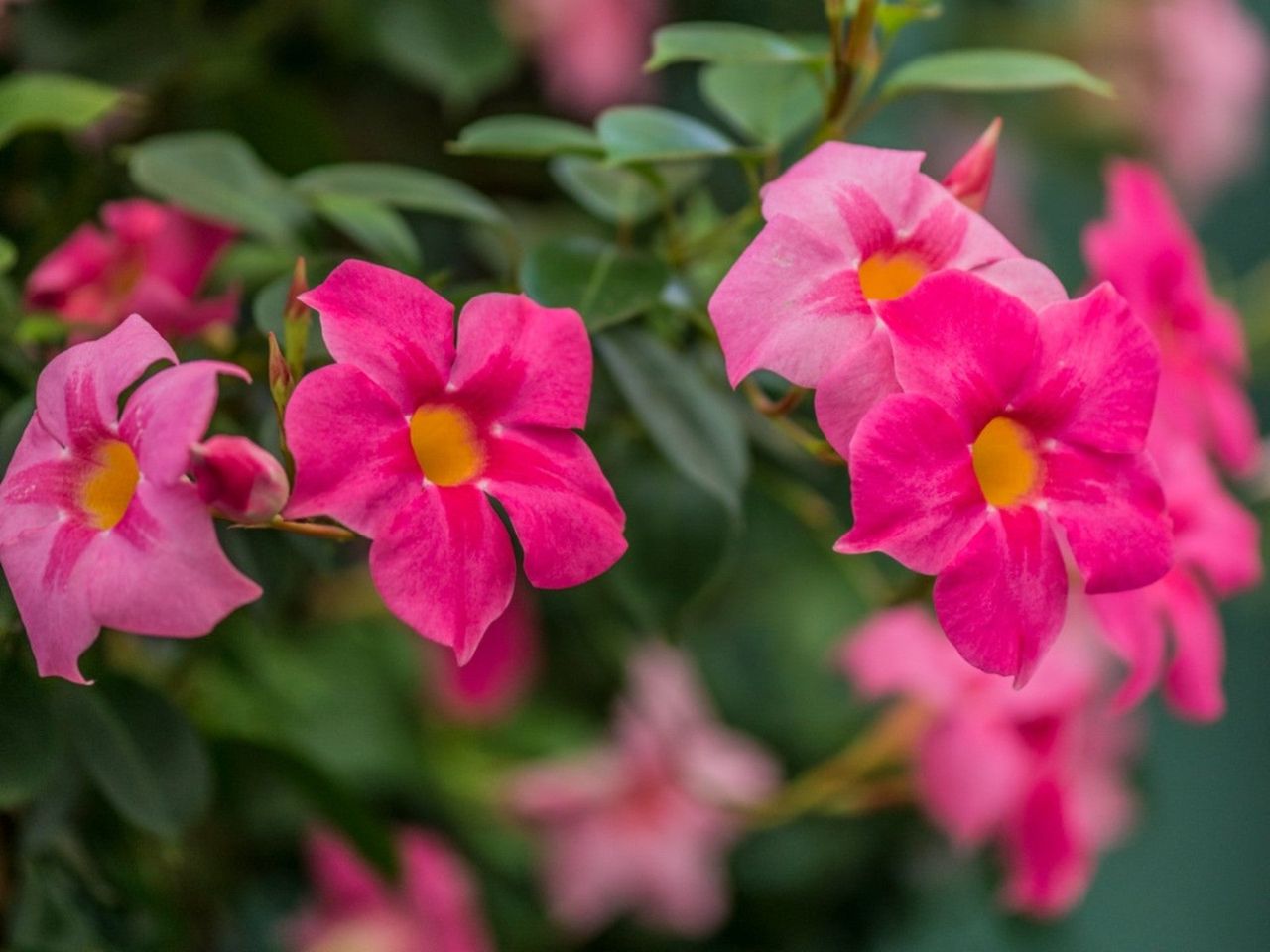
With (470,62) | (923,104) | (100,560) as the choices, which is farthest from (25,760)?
(923,104)

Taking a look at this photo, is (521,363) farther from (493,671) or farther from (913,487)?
(493,671)

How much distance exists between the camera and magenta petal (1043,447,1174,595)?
1.10 ft

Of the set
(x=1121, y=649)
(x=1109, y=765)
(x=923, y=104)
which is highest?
(x=1121, y=649)

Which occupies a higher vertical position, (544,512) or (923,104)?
(544,512)

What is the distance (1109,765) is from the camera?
36.0 inches

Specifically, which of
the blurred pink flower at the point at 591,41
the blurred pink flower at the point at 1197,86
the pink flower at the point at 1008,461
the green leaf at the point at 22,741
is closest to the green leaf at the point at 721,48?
the pink flower at the point at 1008,461

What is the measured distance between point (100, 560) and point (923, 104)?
0.94 metres

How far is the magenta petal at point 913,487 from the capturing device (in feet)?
1.00

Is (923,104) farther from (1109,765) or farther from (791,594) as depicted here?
(1109,765)

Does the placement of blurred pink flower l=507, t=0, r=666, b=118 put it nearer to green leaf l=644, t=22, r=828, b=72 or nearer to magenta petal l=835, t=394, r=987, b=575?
green leaf l=644, t=22, r=828, b=72

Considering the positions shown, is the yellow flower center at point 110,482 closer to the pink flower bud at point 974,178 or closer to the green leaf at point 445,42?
the pink flower bud at point 974,178

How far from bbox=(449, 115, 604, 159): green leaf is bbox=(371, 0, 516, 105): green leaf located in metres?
0.25

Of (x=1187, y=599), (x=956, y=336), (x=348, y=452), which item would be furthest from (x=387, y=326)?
(x=1187, y=599)

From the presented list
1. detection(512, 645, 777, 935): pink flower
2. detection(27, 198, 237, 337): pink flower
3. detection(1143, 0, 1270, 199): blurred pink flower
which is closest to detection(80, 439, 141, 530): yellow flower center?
detection(27, 198, 237, 337): pink flower
